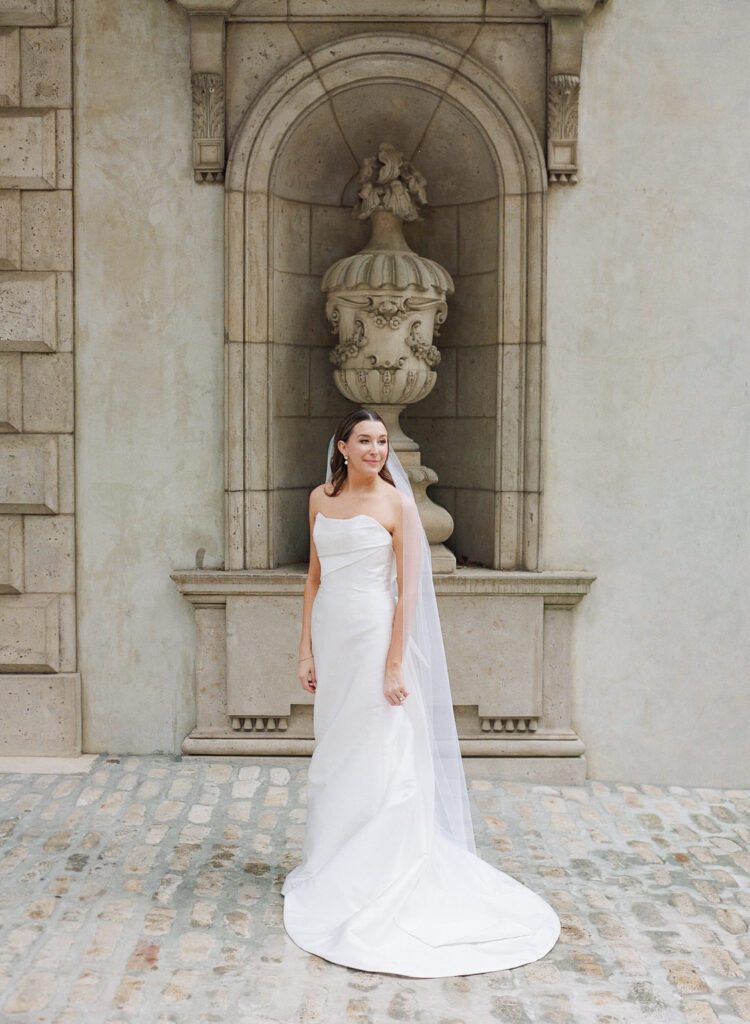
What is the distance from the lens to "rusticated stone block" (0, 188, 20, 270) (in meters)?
6.02

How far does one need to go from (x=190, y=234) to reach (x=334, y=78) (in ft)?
3.27

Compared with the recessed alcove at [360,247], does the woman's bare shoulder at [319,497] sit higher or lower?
lower

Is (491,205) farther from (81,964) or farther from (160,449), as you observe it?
(81,964)

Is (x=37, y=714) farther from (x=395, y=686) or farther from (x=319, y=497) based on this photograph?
(x=395, y=686)

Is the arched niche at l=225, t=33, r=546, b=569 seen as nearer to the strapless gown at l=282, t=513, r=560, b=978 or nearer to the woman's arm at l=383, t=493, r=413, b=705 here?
the strapless gown at l=282, t=513, r=560, b=978

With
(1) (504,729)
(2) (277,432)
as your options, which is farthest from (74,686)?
(1) (504,729)

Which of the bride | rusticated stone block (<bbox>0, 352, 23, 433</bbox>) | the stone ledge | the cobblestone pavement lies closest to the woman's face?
the bride

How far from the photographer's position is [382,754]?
4336 mm

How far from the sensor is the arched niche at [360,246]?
19.7ft

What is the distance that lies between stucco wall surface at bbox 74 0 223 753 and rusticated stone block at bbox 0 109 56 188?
0.14m

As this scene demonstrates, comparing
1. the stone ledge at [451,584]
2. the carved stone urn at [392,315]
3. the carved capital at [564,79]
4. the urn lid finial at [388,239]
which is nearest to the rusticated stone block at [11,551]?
the stone ledge at [451,584]

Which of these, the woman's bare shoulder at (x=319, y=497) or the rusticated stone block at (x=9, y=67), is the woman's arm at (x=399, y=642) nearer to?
the woman's bare shoulder at (x=319, y=497)

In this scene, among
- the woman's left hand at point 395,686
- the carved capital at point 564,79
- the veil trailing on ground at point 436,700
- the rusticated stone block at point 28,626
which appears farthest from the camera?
the rusticated stone block at point 28,626

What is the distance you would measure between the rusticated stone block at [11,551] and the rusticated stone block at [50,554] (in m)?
0.04
